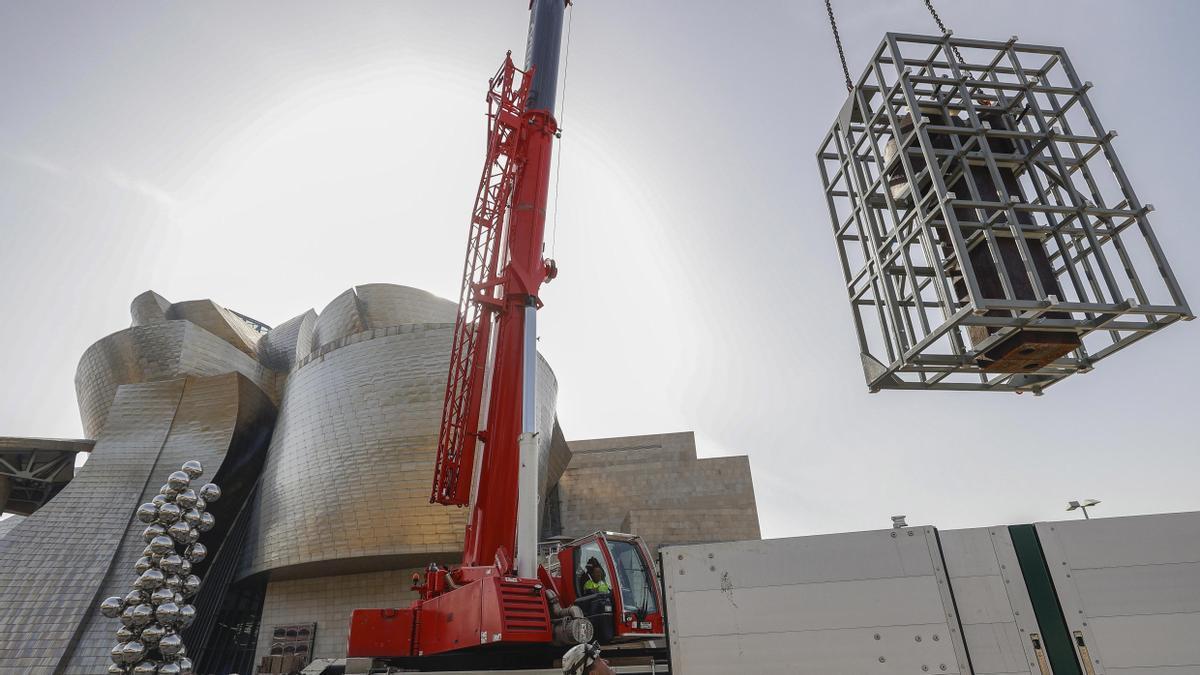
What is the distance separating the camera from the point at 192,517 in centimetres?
1139

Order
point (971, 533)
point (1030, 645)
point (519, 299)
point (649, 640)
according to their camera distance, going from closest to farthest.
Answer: point (1030, 645), point (971, 533), point (649, 640), point (519, 299)

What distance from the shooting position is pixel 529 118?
10781mm

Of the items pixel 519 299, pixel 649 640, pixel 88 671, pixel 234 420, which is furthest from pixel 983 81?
pixel 234 420

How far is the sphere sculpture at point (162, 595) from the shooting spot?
9961mm

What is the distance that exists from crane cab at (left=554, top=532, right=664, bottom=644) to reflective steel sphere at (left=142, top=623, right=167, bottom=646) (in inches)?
272

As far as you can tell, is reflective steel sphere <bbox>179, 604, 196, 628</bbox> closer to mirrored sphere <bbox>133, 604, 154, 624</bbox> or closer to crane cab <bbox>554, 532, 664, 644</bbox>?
mirrored sphere <bbox>133, 604, 154, 624</bbox>

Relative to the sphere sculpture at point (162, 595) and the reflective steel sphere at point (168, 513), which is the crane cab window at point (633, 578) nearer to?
the sphere sculpture at point (162, 595)

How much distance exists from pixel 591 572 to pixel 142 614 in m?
7.58

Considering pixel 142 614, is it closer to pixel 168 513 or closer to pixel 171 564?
Result: pixel 171 564

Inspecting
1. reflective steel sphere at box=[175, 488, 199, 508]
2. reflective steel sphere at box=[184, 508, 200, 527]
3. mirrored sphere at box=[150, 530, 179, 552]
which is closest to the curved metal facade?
reflective steel sphere at box=[184, 508, 200, 527]

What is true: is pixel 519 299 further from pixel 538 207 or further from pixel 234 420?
pixel 234 420

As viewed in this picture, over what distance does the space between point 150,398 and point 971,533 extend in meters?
30.1

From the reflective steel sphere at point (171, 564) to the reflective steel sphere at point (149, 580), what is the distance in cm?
14

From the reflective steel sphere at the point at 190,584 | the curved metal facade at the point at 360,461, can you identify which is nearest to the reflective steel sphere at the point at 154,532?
the reflective steel sphere at the point at 190,584
